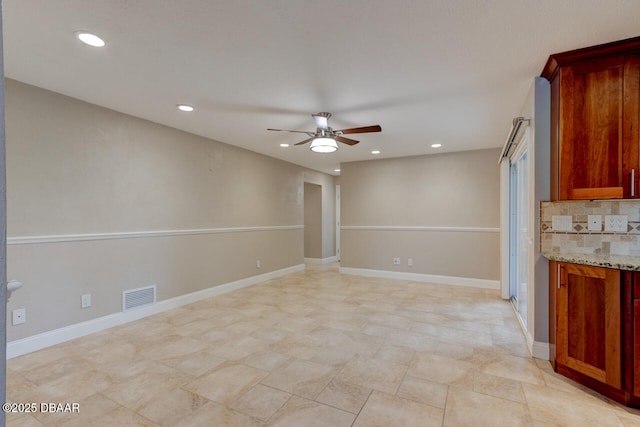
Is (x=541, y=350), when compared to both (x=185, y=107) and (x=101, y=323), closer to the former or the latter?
(x=185, y=107)

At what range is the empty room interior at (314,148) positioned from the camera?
194 centimetres

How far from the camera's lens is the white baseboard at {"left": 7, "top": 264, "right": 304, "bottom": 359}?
2.76 metres

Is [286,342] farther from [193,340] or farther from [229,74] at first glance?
[229,74]

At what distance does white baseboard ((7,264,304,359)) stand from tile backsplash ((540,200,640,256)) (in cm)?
420

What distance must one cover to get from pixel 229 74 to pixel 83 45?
3.29 ft

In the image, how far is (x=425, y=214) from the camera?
575cm

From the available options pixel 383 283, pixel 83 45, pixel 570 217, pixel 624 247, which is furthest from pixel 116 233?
pixel 624 247

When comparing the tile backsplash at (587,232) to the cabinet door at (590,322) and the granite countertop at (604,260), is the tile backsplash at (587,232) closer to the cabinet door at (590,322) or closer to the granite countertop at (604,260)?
the granite countertop at (604,260)

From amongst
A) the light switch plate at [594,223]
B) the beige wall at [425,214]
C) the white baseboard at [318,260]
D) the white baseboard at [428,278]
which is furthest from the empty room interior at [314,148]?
→ the white baseboard at [318,260]

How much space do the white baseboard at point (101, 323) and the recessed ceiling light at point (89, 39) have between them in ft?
8.50

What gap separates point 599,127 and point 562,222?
2.53ft

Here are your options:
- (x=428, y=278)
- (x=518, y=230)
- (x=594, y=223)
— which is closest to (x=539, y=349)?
(x=594, y=223)

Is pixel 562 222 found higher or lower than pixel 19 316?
higher

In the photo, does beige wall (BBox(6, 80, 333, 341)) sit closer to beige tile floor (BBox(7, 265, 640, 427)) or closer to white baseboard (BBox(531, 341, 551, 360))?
beige tile floor (BBox(7, 265, 640, 427))
